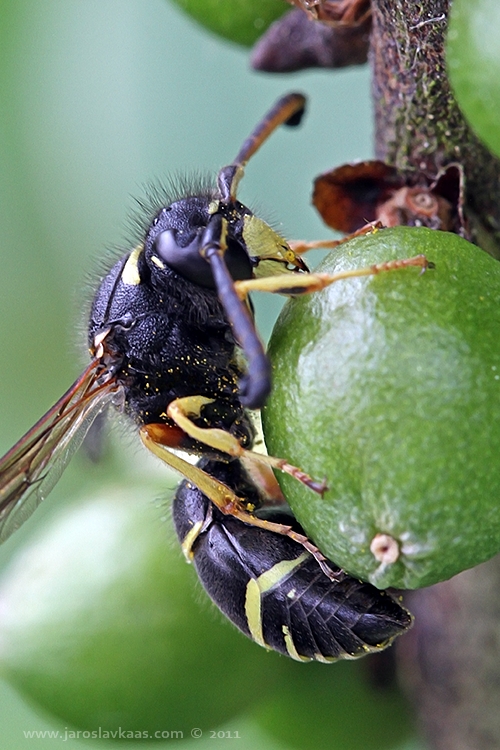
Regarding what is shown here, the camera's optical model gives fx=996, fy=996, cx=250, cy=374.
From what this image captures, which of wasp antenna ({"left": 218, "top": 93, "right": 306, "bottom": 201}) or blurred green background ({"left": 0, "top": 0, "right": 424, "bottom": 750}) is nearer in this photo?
wasp antenna ({"left": 218, "top": 93, "right": 306, "bottom": 201})

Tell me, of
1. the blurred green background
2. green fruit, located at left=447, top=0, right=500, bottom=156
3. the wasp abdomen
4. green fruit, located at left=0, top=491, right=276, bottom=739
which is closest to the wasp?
the wasp abdomen

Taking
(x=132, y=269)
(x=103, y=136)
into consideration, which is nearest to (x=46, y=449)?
(x=132, y=269)

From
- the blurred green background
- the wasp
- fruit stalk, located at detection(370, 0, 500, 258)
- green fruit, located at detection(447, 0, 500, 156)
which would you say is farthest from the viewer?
the blurred green background

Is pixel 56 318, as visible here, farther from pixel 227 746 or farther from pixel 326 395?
pixel 326 395

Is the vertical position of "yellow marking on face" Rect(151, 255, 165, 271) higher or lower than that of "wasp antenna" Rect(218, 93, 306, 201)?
lower

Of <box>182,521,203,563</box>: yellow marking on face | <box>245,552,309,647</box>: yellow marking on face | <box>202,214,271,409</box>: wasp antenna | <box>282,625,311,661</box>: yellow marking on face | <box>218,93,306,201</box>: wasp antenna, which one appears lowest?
<box>282,625,311,661</box>: yellow marking on face

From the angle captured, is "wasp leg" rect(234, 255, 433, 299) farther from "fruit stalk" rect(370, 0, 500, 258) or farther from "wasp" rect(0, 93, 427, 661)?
"fruit stalk" rect(370, 0, 500, 258)
